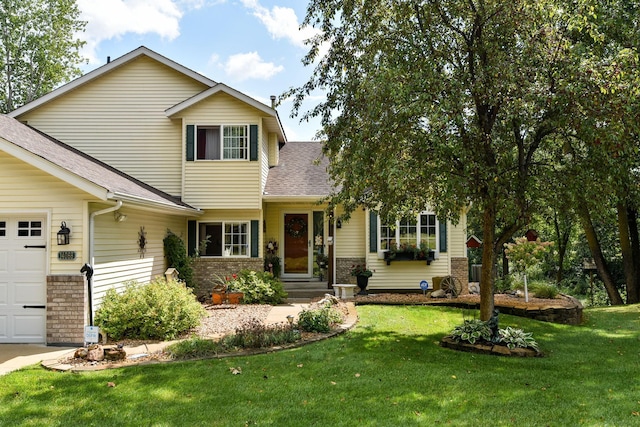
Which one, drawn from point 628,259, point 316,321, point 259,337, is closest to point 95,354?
point 259,337

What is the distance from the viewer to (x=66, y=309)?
24.7 feet

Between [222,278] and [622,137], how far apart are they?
9788 mm

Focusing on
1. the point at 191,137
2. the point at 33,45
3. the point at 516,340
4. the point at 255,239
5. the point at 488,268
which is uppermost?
the point at 33,45

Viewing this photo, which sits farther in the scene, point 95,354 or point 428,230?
point 428,230

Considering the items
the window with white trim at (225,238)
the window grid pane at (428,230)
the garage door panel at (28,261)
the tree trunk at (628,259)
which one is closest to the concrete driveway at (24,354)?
the garage door panel at (28,261)

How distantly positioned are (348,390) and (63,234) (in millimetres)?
5477

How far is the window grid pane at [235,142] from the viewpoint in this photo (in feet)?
40.1

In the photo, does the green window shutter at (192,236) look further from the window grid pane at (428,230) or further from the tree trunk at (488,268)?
the tree trunk at (488,268)

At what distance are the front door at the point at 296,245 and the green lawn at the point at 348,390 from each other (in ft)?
22.6

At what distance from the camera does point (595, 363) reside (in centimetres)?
668

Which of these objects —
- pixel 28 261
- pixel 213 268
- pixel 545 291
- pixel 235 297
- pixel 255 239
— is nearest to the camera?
pixel 28 261

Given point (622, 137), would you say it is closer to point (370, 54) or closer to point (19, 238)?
point (370, 54)

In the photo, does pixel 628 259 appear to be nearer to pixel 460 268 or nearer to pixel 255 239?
pixel 460 268

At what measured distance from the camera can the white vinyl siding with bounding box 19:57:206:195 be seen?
1266 cm
